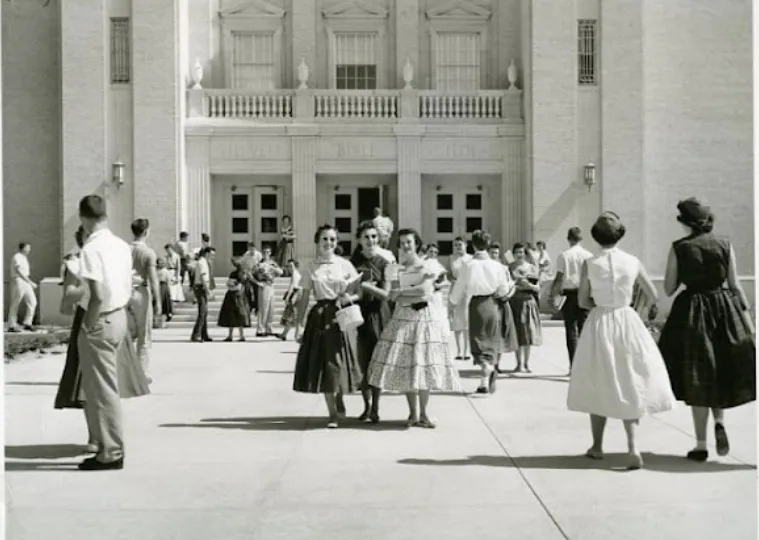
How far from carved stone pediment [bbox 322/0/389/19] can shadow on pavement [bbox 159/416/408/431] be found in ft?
74.0

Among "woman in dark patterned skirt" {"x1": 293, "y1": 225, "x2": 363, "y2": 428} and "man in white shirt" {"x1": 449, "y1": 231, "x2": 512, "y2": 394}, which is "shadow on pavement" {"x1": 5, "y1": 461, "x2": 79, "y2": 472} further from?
"man in white shirt" {"x1": 449, "y1": 231, "x2": 512, "y2": 394}

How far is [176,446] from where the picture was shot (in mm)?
9992

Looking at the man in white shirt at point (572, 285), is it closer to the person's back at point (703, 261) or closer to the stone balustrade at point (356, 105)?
the person's back at point (703, 261)

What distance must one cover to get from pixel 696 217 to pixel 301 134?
75.3 feet

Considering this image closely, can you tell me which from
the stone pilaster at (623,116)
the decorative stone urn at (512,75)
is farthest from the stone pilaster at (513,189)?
the stone pilaster at (623,116)

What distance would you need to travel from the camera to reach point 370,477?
334 inches

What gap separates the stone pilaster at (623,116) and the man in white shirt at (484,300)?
57.0 feet

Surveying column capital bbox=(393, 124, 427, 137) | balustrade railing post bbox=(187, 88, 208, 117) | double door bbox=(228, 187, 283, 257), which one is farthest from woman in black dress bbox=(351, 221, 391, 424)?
double door bbox=(228, 187, 283, 257)

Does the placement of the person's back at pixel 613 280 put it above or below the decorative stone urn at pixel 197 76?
below

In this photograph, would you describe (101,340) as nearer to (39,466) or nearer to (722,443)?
(39,466)

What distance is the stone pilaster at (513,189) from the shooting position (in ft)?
104

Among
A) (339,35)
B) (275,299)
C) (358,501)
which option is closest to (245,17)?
(339,35)

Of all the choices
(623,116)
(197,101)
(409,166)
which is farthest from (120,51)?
(623,116)

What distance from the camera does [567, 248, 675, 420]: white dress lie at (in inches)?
343
